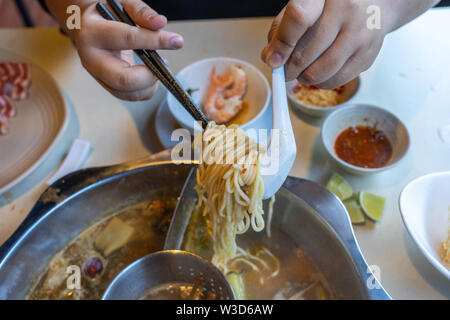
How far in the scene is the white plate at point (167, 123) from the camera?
197cm

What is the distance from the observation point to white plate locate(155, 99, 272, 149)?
197cm

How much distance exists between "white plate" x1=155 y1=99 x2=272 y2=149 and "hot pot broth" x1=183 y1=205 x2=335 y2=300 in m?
0.51

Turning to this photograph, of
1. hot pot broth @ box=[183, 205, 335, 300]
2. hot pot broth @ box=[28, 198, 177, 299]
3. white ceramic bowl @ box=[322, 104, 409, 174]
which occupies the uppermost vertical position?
white ceramic bowl @ box=[322, 104, 409, 174]

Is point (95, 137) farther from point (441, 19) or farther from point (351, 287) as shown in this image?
point (441, 19)

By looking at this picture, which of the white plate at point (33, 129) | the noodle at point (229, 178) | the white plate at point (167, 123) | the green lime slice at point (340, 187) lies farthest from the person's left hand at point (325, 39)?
the white plate at point (33, 129)

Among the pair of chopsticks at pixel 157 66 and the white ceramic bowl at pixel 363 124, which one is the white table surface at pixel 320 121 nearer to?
the white ceramic bowl at pixel 363 124

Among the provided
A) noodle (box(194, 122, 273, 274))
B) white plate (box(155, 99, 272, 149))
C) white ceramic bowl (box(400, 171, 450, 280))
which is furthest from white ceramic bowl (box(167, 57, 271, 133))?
white ceramic bowl (box(400, 171, 450, 280))

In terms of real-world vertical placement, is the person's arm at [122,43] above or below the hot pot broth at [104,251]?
above

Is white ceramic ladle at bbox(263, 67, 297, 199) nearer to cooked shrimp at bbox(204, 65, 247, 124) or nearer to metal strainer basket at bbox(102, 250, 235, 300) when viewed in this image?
metal strainer basket at bbox(102, 250, 235, 300)

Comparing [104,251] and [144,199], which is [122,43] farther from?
[104,251]

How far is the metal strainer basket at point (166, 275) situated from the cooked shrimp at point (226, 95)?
854 mm

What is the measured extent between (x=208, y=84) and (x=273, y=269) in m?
1.23
